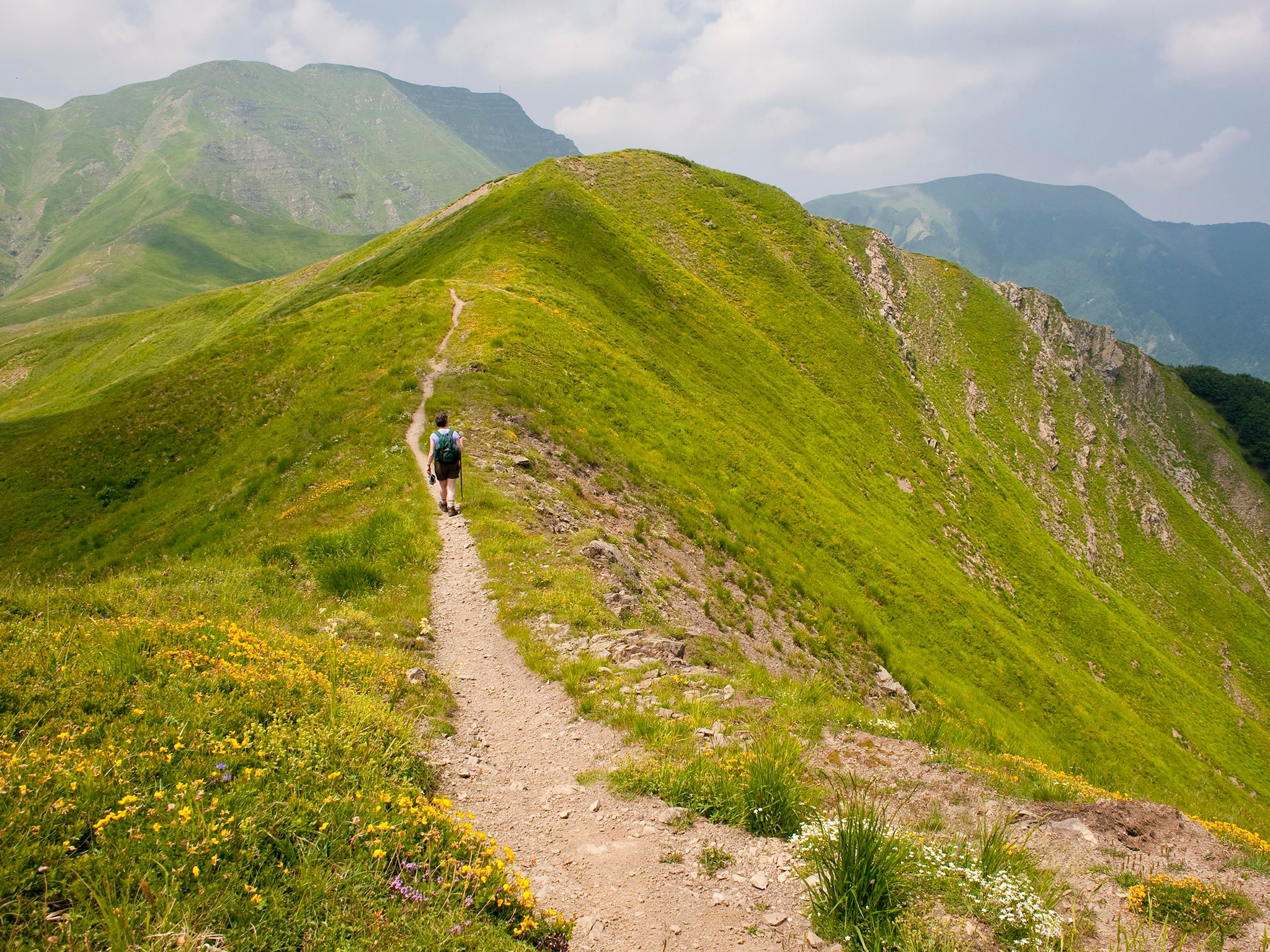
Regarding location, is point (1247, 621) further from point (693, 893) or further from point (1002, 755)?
point (693, 893)

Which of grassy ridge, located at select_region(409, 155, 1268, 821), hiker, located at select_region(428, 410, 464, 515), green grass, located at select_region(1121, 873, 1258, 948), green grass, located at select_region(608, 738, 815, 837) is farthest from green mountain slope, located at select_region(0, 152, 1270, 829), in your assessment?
green grass, located at select_region(1121, 873, 1258, 948)

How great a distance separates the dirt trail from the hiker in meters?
8.37

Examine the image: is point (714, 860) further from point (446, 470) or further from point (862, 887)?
point (446, 470)

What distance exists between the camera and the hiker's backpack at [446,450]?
1820 cm

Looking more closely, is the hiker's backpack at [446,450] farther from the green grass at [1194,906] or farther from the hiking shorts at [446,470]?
the green grass at [1194,906]

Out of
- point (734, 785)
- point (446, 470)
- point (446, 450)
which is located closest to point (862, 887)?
point (734, 785)

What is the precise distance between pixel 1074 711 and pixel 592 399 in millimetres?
38713

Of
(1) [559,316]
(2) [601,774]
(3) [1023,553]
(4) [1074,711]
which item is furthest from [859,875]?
(3) [1023,553]

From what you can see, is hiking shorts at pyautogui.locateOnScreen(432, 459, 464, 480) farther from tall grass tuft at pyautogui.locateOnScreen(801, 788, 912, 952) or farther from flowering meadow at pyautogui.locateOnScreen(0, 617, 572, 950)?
tall grass tuft at pyautogui.locateOnScreen(801, 788, 912, 952)

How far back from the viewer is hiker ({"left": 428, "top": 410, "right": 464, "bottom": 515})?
59.8 ft

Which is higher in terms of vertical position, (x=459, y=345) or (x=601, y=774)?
(x=459, y=345)

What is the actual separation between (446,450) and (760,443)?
2920cm

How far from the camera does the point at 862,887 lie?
18.7 feet

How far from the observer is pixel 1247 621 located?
87625 millimetres
